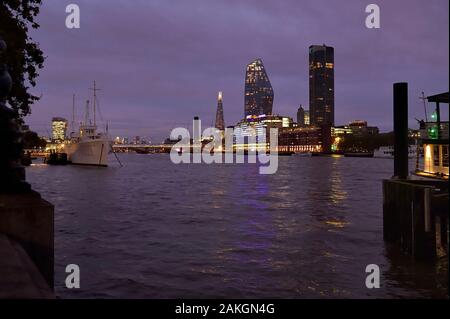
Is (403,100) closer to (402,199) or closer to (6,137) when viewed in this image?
(402,199)

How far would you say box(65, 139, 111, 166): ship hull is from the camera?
101625mm

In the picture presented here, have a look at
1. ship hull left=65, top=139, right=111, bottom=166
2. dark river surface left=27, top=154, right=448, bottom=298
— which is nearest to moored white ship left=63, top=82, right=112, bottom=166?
ship hull left=65, top=139, right=111, bottom=166

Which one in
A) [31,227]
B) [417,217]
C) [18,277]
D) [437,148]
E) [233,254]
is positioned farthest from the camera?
[437,148]

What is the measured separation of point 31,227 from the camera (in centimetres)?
775

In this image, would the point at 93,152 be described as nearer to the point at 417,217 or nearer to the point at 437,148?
the point at 437,148

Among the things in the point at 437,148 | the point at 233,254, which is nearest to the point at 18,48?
the point at 233,254

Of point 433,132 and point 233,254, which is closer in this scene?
point 233,254

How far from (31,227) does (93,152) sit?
99642 mm

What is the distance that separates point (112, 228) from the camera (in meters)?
22.2

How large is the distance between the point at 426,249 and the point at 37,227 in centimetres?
1207

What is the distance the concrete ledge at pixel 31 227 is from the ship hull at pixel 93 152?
9446 cm

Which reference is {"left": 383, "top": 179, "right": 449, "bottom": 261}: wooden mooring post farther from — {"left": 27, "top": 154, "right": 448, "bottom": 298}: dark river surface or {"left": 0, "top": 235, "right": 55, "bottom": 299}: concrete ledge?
{"left": 0, "top": 235, "right": 55, "bottom": 299}: concrete ledge

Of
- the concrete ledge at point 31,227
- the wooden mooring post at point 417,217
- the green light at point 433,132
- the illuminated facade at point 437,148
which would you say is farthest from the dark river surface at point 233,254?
the green light at point 433,132
